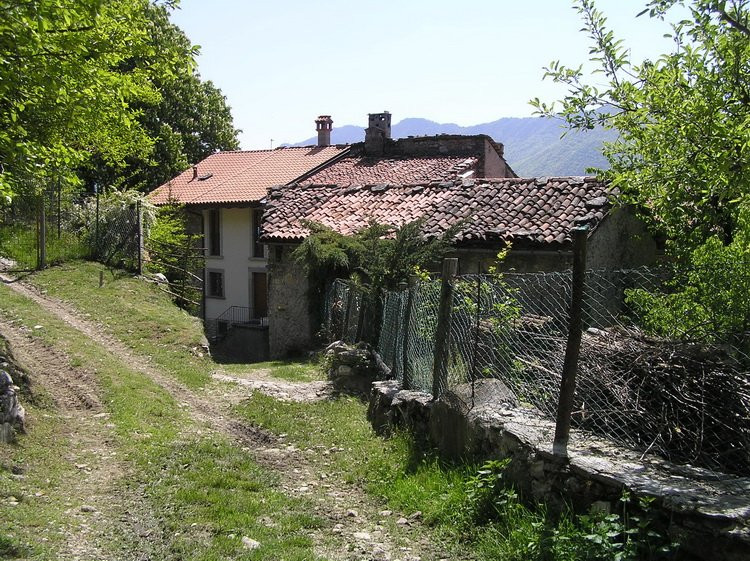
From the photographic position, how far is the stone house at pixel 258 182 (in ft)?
76.0

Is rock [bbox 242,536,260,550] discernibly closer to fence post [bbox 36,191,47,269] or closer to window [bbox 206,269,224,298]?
fence post [bbox 36,191,47,269]

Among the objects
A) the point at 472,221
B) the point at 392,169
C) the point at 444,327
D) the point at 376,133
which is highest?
the point at 376,133

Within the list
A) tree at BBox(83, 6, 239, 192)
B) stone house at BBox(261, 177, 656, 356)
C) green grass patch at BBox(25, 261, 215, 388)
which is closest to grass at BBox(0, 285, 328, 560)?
green grass patch at BBox(25, 261, 215, 388)

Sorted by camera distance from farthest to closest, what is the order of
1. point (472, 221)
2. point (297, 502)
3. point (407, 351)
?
point (472, 221)
point (407, 351)
point (297, 502)

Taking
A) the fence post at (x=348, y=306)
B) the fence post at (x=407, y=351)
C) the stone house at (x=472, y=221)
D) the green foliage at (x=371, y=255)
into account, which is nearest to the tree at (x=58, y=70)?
the fence post at (x=407, y=351)

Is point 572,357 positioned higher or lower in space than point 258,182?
lower

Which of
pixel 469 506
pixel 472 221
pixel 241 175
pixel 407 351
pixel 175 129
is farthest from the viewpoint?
pixel 175 129

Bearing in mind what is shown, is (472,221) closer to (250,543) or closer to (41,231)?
(41,231)

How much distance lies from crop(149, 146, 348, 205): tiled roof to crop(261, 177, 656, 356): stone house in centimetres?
764

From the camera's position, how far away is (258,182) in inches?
1074

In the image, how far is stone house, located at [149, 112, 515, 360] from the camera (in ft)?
76.0

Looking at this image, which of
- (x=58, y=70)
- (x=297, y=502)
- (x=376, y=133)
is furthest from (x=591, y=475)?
(x=376, y=133)

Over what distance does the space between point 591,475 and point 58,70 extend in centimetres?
566

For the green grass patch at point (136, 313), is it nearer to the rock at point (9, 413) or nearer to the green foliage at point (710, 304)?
the rock at point (9, 413)
